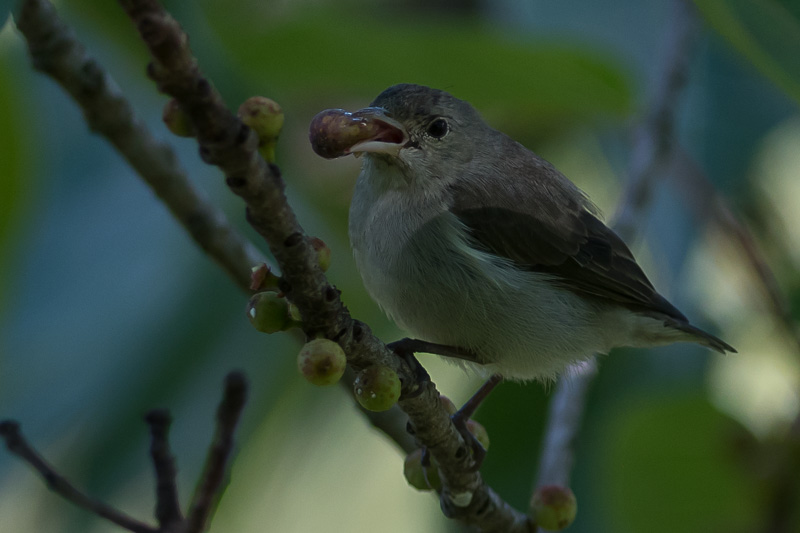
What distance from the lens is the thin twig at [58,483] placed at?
175 centimetres

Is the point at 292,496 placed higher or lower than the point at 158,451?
lower

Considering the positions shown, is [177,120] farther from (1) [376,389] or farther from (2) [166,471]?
(2) [166,471]

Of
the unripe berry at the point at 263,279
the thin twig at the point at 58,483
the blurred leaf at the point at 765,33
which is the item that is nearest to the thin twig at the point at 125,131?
the thin twig at the point at 58,483

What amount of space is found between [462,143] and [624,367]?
1595mm

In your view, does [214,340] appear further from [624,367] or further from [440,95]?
[624,367]

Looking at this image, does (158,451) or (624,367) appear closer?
(158,451)

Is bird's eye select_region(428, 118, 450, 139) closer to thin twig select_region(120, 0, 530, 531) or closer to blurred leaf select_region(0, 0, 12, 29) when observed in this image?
thin twig select_region(120, 0, 530, 531)

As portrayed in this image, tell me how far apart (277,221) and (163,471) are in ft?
2.57

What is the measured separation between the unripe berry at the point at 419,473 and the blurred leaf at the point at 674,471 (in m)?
0.96

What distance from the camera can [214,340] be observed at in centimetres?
347

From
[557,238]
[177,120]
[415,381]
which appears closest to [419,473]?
[415,381]

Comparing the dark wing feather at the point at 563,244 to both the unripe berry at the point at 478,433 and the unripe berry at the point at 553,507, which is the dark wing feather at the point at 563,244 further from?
the unripe berry at the point at 553,507

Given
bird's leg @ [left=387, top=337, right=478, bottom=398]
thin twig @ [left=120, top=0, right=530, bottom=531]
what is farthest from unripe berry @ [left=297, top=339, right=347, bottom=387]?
bird's leg @ [left=387, top=337, right=478, bottom=398]

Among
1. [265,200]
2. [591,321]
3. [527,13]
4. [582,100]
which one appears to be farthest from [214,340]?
[265,200]
